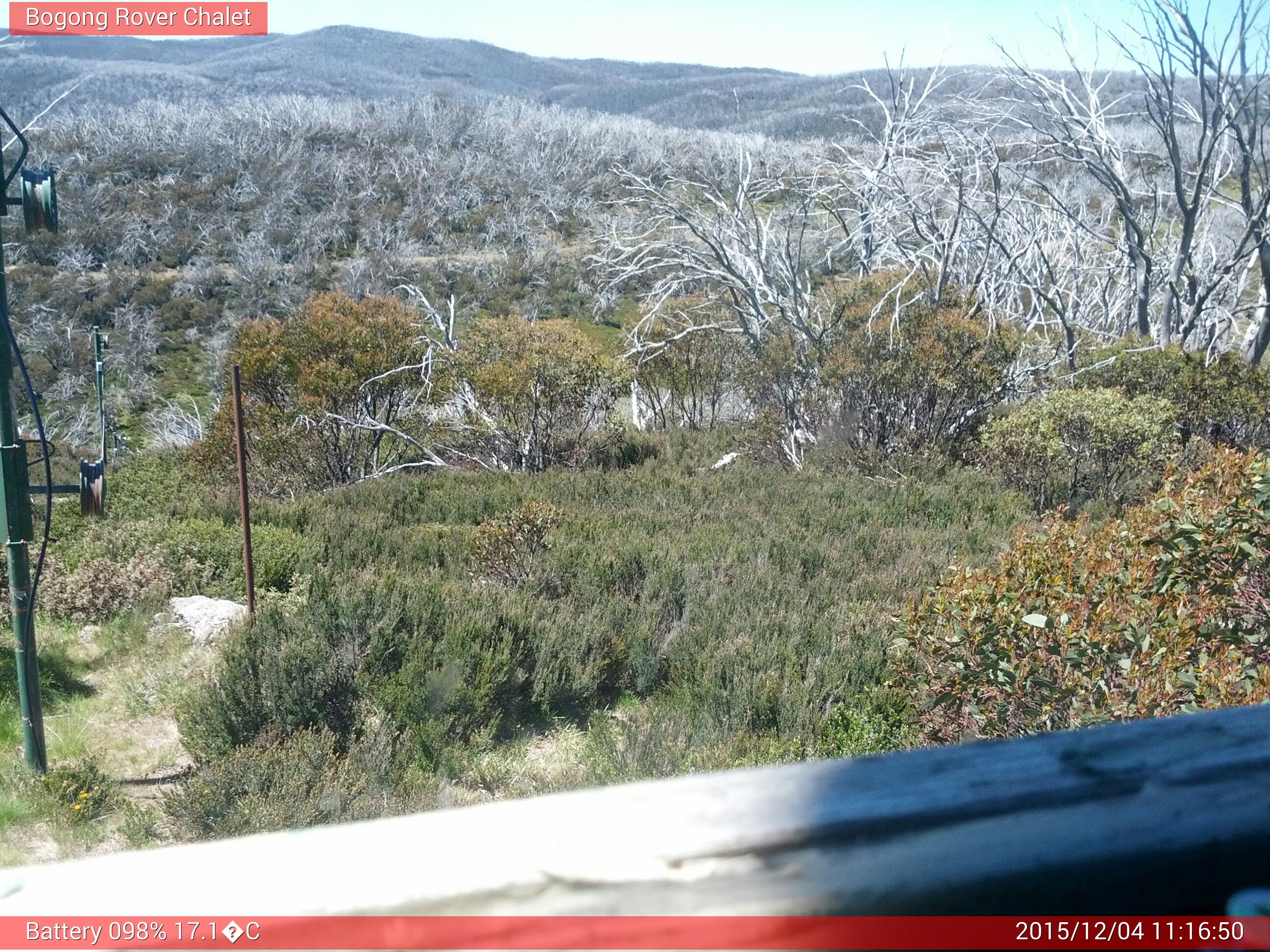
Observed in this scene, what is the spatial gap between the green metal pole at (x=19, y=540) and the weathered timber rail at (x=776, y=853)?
3.79m

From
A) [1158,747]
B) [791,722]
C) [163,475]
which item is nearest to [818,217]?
[163,475]

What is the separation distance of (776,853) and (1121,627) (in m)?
3.22

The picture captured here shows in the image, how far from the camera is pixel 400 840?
2.31 feet

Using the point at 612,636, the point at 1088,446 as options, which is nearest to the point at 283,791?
the point at 612,636

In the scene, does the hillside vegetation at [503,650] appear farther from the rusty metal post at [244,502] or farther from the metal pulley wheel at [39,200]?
the metal pulley wheel at [39,200]

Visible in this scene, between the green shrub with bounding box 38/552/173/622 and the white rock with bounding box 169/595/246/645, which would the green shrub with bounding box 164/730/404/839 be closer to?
the white rock with bounding box 169/595/246/645

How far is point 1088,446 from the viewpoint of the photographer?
352 inches

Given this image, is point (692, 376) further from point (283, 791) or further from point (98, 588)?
point (283, 791)

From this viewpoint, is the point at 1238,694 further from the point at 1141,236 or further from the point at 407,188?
the point at 407,188

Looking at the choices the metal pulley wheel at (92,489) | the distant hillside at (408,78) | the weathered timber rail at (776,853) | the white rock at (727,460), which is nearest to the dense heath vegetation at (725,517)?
the white rock at (727,460)

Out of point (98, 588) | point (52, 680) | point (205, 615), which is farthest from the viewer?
point (98, 588)

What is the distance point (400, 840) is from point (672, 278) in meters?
13.4

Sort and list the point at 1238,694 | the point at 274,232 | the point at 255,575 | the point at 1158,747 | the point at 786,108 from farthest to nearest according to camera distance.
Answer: the point at 786,108
the point at 274,232
the point at 255,575
the point at 1238,694
the point at 1158,747
